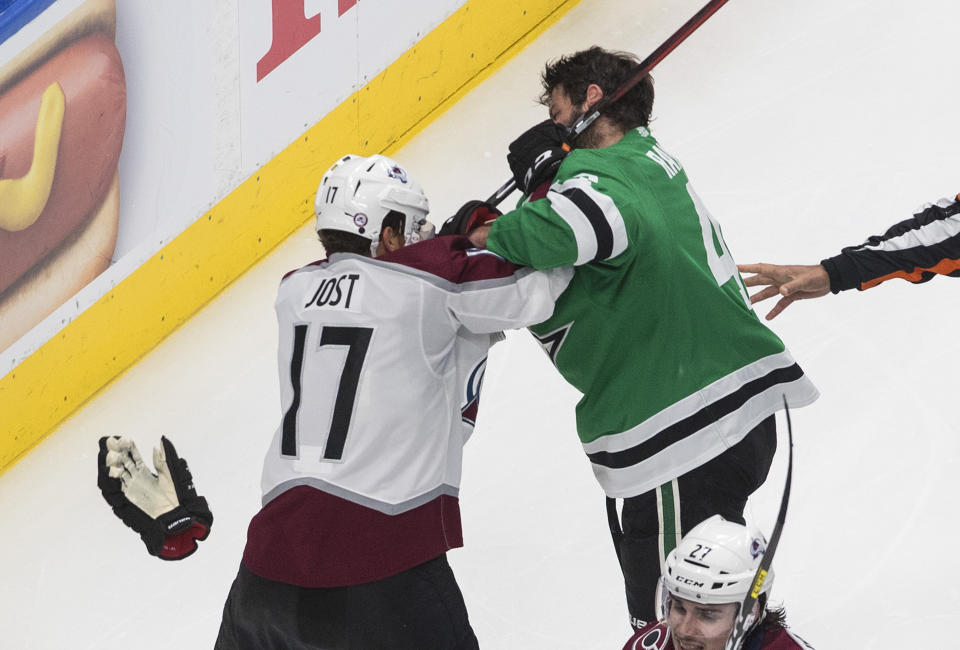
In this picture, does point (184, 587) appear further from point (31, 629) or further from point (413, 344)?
point (413, 344)

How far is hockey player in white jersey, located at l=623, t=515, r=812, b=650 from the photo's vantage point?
2354 mm

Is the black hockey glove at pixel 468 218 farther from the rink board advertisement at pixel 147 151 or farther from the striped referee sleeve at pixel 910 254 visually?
the rink board advertisement at pixel 147 151

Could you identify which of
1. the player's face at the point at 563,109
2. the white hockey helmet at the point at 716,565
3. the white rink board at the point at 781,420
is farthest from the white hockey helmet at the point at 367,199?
the white rink board at the point at 781,420

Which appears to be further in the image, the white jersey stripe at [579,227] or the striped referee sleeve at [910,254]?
the striped referee sleeve at [910,254]

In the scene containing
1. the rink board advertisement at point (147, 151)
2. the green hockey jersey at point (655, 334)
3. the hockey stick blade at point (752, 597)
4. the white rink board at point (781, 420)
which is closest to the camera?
the hockey stick blade at point (752, 597)

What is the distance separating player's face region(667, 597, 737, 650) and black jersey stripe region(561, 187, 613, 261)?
0.63m

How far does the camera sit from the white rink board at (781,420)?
140 inches

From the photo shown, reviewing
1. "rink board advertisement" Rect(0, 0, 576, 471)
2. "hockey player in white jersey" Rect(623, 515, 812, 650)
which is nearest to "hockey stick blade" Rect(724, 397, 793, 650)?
"hockey player in white jersey" Rect(623, 515, 812, 650)

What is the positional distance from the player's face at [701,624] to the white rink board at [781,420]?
99cm

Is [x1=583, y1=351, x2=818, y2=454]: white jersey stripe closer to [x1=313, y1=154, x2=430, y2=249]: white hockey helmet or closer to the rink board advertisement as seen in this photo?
[x1=313, y1=154, x2=430, y2=249]: white hockey helmet

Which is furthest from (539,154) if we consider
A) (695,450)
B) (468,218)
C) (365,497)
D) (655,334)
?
(365,497)

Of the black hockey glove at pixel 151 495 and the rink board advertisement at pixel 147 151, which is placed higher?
the rink board advertisement at pixel 147 151

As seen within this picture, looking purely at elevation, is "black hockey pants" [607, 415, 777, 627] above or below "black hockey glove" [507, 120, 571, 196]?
below

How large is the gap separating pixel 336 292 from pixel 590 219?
1.53 feet
